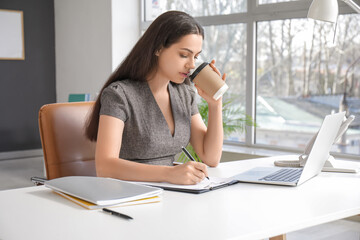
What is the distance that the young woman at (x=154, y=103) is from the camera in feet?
5.59

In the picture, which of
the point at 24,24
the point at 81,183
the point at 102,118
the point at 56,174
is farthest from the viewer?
the point at 24,24

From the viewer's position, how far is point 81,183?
50.3 inches

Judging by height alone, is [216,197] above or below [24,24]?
below

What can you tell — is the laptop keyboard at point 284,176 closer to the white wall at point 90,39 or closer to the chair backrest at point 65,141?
the chair backrest at point 65,141

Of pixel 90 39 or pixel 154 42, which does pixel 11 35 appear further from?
pixel 154 42

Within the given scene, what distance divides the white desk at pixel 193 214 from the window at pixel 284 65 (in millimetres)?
2344

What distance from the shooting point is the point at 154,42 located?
1.76 m

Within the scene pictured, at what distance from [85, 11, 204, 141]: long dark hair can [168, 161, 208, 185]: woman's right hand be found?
49 cm

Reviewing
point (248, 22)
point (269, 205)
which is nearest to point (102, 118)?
point (269, 205)

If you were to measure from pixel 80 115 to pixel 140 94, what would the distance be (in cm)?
24

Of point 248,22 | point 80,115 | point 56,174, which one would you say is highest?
point 248,22

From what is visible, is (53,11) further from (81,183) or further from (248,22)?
(81,183)

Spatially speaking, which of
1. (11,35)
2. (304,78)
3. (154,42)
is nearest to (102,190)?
(154,42)

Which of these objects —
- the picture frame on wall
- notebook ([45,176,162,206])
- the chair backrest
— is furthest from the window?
notebook ([45,176,162,206])
